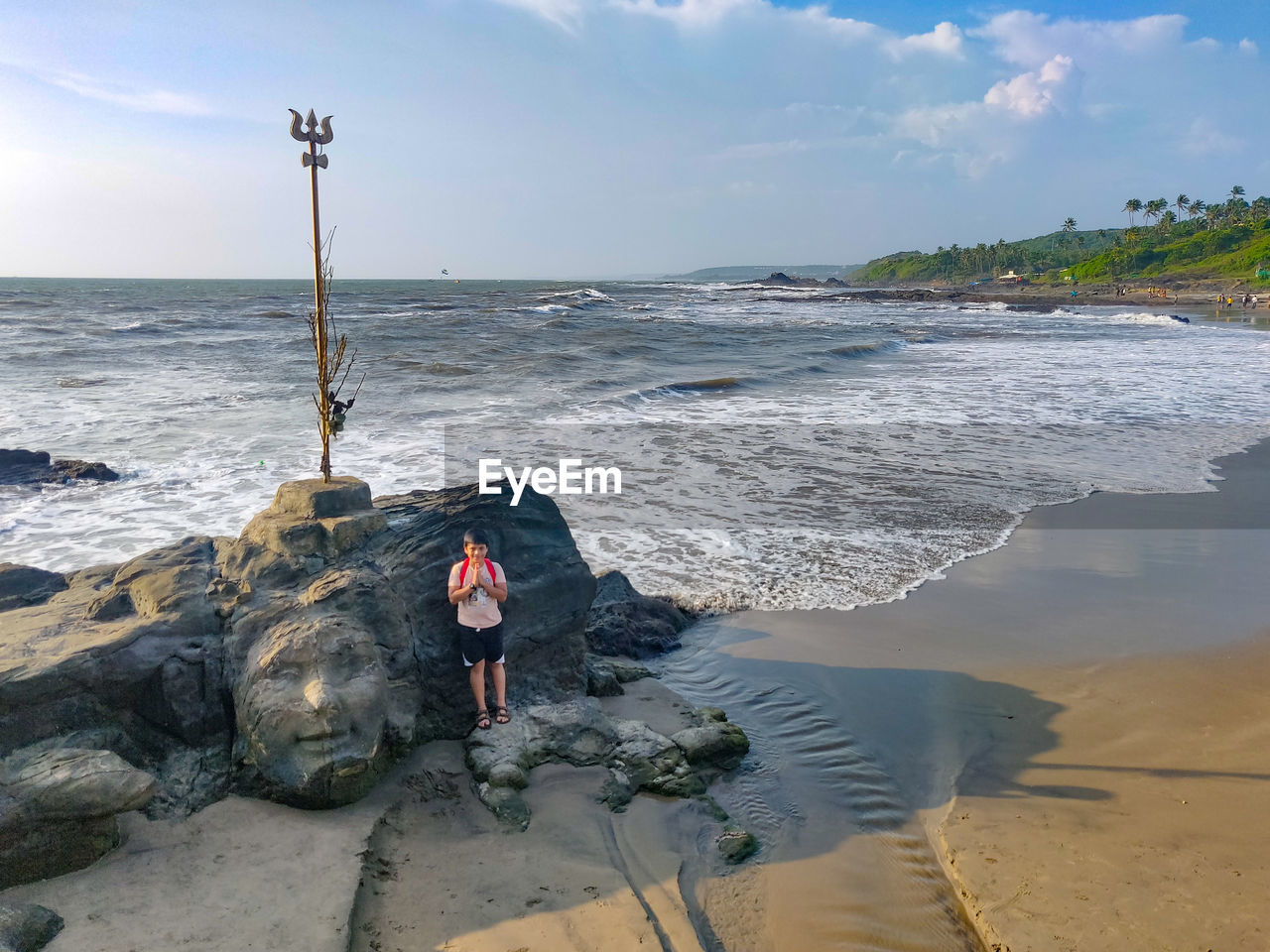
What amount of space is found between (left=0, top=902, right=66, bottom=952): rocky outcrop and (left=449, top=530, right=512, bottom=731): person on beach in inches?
91.8

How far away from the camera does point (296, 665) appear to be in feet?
14.9

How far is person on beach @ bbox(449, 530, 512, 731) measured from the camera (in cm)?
525

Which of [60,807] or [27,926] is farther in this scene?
[60,807]

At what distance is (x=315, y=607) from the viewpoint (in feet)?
16.3

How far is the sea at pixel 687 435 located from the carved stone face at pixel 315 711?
2.11 m

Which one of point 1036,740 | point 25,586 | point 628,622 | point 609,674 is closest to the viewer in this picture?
point 1036,740

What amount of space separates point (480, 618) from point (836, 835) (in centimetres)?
254

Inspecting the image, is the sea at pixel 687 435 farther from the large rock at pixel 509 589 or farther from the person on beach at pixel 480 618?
the person on beach at pixel 480 618

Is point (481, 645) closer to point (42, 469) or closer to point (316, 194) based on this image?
point (316, 194)

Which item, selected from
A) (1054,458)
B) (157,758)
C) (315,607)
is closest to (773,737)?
(315,607)

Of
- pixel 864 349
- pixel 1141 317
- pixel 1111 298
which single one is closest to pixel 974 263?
pixel 1111 298

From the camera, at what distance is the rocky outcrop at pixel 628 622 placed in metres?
6.92

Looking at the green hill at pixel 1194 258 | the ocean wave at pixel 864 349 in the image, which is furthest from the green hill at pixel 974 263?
the ocean wave at pixel 864 349

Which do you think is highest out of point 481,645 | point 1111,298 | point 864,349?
point 1111,298
